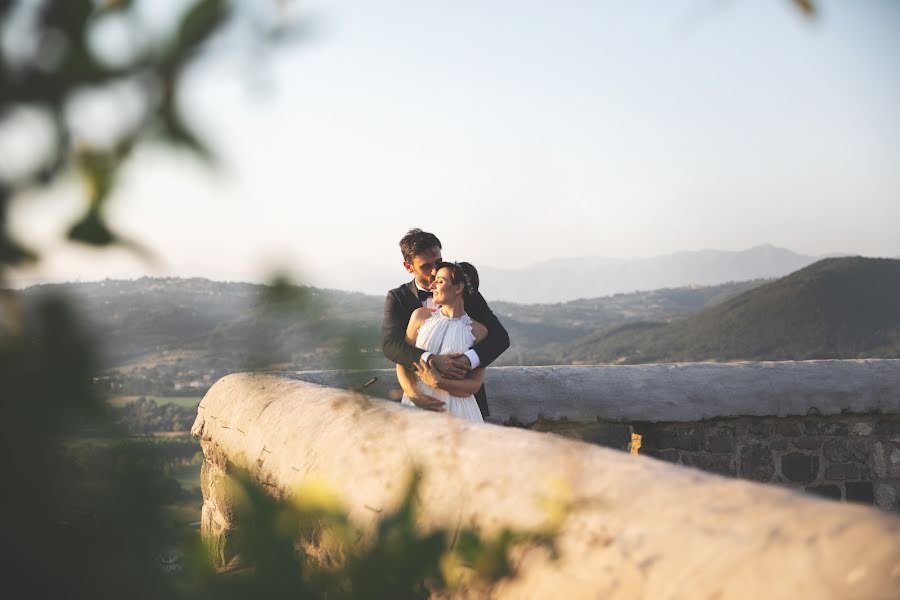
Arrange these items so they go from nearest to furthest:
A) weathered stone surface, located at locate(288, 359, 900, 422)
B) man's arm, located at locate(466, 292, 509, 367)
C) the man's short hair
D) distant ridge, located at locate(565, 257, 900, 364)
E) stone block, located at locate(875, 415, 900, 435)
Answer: man's arm, located at locate(466, 292, 509, 367) < the man's short hair < weathered stone surface, located at locate(288, 359, 900, 422) < stone block, located at locate(875, 415, 900, 435) < distant ridge, located at locate(565, 257, 900, 364)

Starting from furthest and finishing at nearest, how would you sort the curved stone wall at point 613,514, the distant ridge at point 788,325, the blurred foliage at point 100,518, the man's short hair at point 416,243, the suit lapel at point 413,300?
the distant ridge at point 788,325, the suit lapel at point 413,300, the man's short hair at point 416,243, the curved stone wall at point 613,514, the blurred foliage at point 100,518

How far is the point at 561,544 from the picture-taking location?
1.34 m

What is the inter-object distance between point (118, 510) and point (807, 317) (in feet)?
82.1

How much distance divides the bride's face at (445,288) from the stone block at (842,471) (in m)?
2.68

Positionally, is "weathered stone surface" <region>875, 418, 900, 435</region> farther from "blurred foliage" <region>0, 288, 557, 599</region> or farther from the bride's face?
"blurred foliage" <region>0, 288, 557, 599</region>

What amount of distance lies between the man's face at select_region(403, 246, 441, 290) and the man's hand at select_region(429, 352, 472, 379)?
45 cm

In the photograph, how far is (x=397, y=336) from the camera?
3900mm

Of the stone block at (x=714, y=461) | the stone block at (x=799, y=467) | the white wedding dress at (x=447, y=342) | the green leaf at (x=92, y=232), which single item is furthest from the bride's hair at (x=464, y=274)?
the green leaf at (x=92, y=232)

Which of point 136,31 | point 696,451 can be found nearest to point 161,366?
point 136,31

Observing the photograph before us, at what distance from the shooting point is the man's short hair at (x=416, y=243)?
13.0 ft

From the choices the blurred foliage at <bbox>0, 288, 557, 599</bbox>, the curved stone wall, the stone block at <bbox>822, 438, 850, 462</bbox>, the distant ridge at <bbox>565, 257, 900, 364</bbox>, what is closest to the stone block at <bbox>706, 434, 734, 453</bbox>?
the stone block at <bbox>822, 438, 850, 462</bbox>

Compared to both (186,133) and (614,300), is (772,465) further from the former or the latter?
(614,300)

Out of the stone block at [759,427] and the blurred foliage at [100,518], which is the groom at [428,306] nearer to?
the stone block at [759,427]

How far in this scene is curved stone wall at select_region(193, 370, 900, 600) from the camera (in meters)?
1.04
